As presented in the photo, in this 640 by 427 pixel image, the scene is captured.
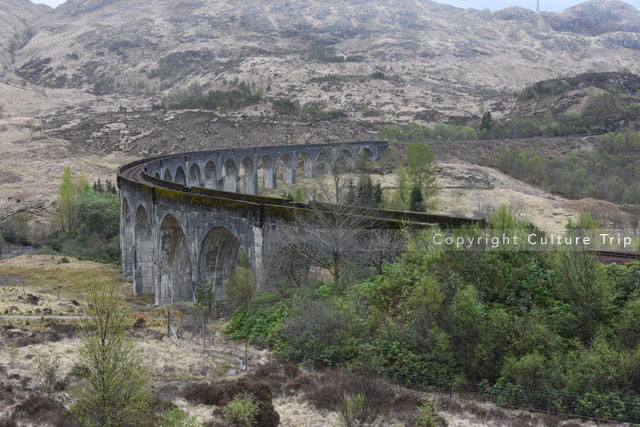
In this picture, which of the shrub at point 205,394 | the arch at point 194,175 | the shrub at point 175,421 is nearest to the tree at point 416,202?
the arch at point 194,175

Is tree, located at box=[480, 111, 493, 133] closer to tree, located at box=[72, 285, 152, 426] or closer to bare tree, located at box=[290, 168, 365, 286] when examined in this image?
bare tree, located at box=[290, 168, 365, 286]

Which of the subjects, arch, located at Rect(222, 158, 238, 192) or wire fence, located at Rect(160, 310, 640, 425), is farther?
arch, located at Rect(222, 158, 238, 192)

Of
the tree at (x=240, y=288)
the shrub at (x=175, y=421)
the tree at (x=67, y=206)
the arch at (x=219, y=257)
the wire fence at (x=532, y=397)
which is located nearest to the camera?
the shrub at (x=175, y=421)

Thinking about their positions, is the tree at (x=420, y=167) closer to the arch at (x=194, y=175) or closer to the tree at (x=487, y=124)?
the arch at (x=194, y=175)

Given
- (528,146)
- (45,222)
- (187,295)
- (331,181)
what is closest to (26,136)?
(45,222)

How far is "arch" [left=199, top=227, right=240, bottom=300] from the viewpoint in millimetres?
28172

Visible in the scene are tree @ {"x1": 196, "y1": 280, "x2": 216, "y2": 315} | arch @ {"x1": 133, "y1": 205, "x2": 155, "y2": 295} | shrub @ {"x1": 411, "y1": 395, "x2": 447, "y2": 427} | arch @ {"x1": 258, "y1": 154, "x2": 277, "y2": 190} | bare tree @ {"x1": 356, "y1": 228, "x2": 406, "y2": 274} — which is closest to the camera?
shrub @ {"x1": 411, "y1": 395, "x2": 447, "y2": 427}

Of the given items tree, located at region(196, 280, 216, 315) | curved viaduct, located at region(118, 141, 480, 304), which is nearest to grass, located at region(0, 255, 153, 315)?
curved viaduct, located at region(118, 141, 480, 304)

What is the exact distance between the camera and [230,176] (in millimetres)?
71188

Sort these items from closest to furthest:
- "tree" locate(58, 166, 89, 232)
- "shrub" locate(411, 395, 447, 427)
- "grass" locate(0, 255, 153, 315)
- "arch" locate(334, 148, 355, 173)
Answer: "shrub" locate(411, 395, 447, 427), "grass" locate(0, 255, 153, 315), "tree" locate(58, 166, 89, 232), "arch" locate(334, 148, 355, 173)

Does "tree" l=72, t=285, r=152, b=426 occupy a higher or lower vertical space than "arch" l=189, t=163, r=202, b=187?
lower

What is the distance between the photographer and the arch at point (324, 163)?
279ft

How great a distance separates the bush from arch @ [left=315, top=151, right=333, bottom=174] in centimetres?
7128

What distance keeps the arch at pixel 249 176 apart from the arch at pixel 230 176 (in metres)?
3.96
